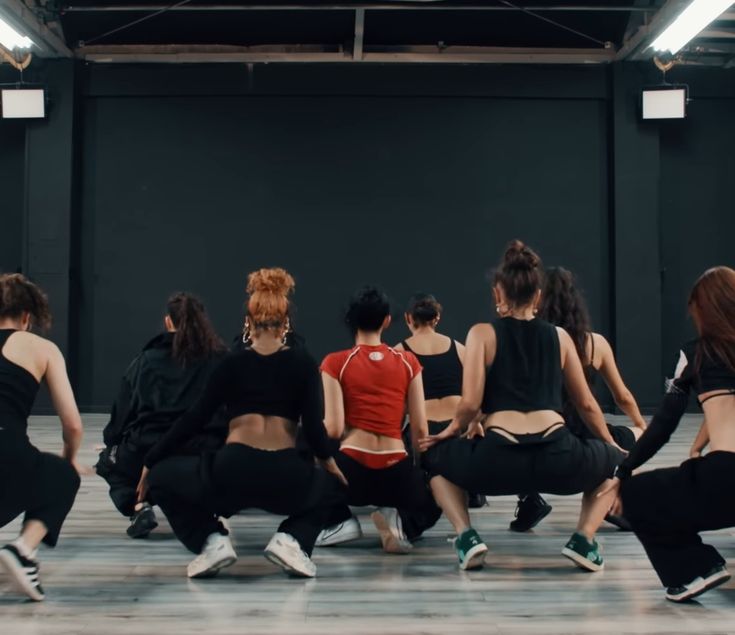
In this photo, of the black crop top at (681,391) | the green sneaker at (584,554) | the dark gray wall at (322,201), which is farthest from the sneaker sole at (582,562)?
the dark gray wall at (322,201)

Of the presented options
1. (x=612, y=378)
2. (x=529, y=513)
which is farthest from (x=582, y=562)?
(x=612, y=378)

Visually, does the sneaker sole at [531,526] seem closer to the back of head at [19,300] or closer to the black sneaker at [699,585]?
the black sneaker at [699,585]

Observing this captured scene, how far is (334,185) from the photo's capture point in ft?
30.2

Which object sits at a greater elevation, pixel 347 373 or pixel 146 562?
pixel 347 373

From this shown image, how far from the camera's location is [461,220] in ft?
30.2

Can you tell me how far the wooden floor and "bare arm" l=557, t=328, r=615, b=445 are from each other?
546 mm

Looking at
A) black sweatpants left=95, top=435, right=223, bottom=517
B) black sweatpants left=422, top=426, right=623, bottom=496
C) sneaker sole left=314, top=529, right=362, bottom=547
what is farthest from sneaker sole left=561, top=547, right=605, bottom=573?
black sweatpants left=95, top=435, right=223, bottom=517

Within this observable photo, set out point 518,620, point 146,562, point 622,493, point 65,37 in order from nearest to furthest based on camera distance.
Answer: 1. point 518,620
2. point 622,493
3. point 146,562
4. point 65,37

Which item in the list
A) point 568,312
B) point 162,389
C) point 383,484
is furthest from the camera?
point 162,389

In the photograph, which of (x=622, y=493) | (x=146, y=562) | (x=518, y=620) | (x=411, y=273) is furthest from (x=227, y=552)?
(x=411, y=273)

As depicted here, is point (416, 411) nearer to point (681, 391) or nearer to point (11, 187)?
point (681, 391)

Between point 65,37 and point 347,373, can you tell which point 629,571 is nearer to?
point 347,373

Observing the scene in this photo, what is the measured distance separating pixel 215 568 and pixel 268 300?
975 millimetres

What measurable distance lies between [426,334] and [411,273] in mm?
4930
